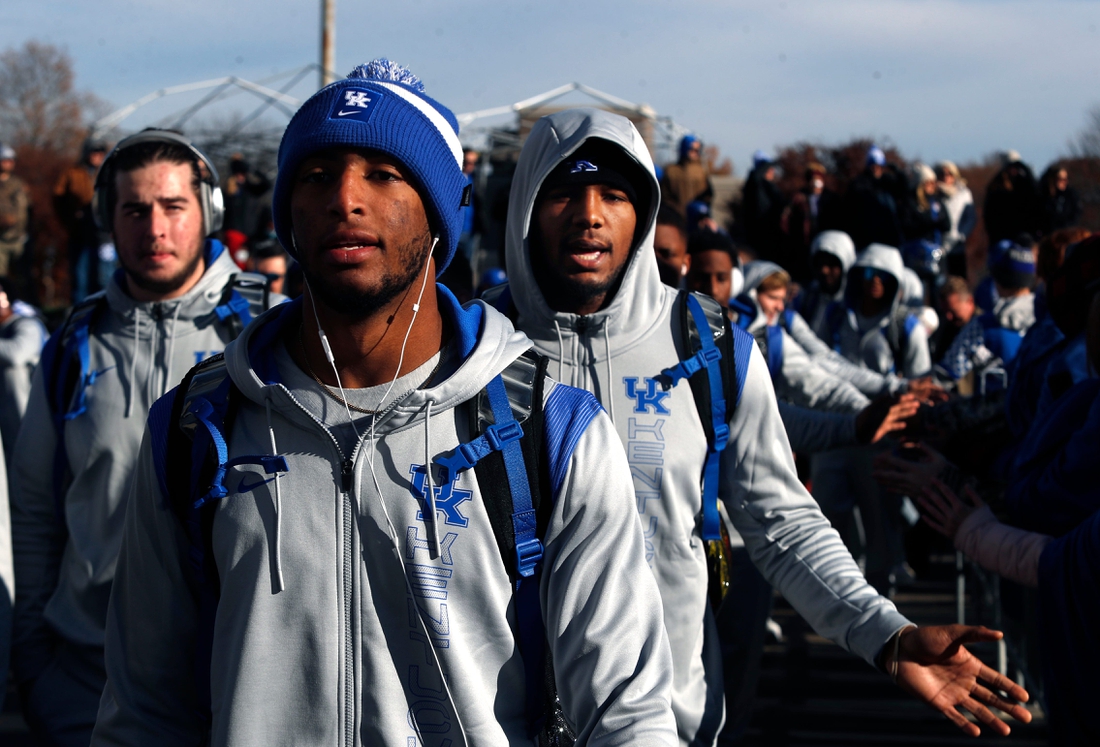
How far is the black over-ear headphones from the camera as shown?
154 inches

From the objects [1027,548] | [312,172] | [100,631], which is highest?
[312,172]

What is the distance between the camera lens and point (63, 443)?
3.64 metres

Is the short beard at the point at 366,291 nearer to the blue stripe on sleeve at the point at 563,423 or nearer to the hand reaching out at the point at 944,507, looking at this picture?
the blue stripe on sleeve at the point at 563,423

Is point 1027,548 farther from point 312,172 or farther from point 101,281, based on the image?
point 101,281

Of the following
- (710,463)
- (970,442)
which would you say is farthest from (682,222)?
Answer: (710,463)

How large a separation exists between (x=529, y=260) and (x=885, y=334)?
5.91m

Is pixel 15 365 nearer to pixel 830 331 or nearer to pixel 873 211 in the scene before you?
pixel 830 331

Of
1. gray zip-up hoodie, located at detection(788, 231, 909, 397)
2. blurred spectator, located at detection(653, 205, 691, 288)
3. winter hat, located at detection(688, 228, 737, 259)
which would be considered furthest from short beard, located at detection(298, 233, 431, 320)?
winter hat, located at detection(688, 228, 737, 259)

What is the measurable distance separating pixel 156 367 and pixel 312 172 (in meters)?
1.98

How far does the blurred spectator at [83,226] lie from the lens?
44.3ft

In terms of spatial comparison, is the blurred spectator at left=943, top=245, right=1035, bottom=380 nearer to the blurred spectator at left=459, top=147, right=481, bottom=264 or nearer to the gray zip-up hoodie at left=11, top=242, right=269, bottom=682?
the gray zip-up hoodie at left=11, top=242, right=269, bottom=682

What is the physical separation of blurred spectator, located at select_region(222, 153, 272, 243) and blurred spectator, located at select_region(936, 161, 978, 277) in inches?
350

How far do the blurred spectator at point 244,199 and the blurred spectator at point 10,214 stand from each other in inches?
98.1

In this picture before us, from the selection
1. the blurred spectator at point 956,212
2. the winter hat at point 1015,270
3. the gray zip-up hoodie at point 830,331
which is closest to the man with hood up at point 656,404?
the gray zip-up hoodie at point 830,331
